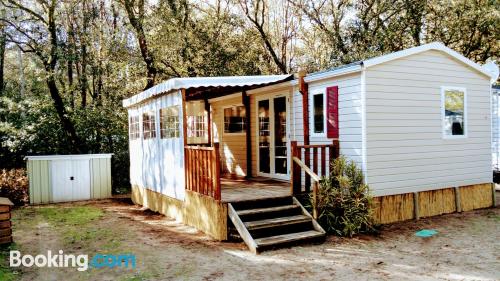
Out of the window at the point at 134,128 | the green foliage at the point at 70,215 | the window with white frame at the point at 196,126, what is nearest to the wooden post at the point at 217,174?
the green foliage at the point at 70,215

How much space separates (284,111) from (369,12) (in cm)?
899

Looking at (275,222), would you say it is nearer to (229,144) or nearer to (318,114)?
(318,114)

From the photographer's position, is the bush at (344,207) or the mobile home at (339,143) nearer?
the bush at (344,207)

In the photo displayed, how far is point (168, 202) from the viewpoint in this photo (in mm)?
8539

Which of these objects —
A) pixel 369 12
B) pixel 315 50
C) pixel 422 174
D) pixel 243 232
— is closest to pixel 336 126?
pixel 422 174

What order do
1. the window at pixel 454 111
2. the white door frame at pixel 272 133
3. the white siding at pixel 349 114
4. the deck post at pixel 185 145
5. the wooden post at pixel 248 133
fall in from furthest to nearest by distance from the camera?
the wooden post at pixel 248 133, the white door frame at pixel 272 133, the window at pixel 454 111, the deck post at pixel 185 145, the white siding at pixel 349 114

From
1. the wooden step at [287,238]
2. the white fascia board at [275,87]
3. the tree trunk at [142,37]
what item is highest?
the tree trunk at [142,37]

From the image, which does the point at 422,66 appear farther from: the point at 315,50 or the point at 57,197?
the point at 315,50

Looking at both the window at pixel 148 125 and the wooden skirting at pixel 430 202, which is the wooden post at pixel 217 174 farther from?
the window at pixel 148 125

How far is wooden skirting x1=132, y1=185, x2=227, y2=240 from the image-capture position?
634cm

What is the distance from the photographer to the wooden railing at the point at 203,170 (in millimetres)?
6258

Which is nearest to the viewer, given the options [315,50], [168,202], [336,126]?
[336,126]

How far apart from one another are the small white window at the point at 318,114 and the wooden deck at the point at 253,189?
4.37ft
